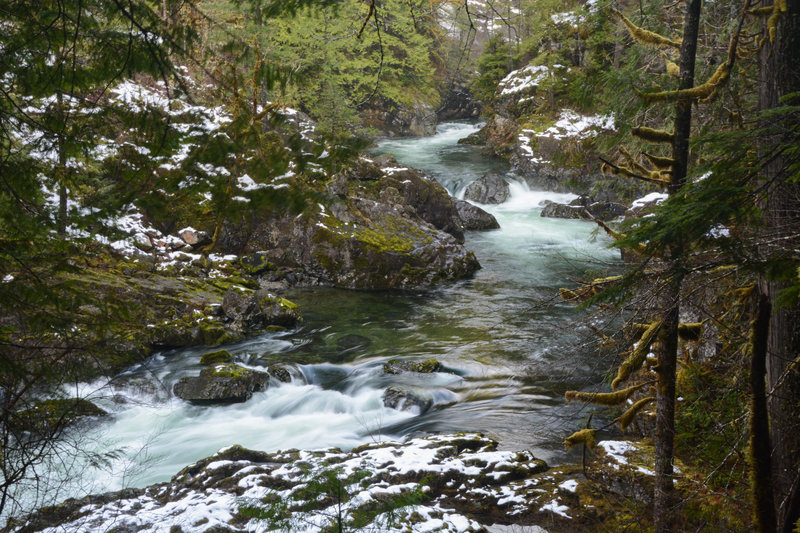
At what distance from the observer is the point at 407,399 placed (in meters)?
8.35

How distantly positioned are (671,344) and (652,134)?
71.6 inches

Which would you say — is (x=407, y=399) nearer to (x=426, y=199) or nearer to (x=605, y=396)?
(x=605, y=396)

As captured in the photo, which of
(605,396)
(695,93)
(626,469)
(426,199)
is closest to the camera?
(695,93)

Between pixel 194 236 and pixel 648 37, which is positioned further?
pixel 194 236

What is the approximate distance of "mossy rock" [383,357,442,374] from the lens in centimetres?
927

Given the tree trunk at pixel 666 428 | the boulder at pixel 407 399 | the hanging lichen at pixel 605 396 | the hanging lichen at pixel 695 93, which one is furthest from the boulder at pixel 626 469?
the hanging lichen at pixel 695 93

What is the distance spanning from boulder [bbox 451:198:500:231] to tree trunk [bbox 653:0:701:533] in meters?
14.3

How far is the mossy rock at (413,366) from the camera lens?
9.27 m

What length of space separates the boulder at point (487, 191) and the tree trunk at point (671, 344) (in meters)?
16.8

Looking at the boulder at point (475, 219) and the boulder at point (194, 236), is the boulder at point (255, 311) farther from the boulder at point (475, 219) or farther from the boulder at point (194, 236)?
the boulder at point (475, 219)

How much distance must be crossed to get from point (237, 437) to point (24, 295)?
192 inches

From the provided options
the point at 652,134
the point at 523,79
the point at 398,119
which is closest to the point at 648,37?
the point at 652,134

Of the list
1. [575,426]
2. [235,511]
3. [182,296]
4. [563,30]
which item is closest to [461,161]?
[563,30]

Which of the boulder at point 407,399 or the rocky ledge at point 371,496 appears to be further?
the boulder at point 407,399
